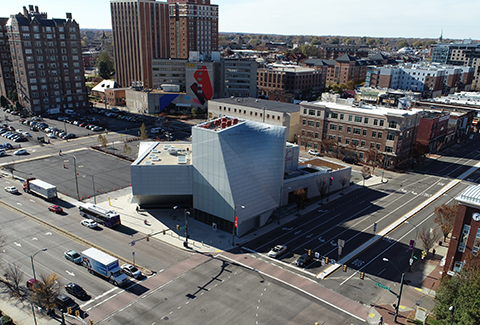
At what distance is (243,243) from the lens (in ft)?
203

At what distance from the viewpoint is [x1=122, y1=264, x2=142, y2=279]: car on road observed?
51.6m

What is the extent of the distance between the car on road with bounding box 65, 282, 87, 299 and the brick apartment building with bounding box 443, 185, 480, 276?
4809 cm

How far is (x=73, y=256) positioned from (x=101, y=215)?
1155 cm

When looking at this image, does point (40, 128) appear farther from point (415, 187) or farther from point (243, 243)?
point (415, 187)

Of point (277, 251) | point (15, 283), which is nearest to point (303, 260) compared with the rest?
point (277, 251)

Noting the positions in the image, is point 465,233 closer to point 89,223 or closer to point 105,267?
point 105,267

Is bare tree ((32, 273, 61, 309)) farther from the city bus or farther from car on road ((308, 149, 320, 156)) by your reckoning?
car on road ((308, 149, 320, 156))

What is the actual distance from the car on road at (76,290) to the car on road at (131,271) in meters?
6.28

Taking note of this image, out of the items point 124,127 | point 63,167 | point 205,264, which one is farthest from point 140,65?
point 205,264

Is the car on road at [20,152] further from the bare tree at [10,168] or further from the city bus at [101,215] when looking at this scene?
the city bus at [101,215]

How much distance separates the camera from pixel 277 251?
58094 mm

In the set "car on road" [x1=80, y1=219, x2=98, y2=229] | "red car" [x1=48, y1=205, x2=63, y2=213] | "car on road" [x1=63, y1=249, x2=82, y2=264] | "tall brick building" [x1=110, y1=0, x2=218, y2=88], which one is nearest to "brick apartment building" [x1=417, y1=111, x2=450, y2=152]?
"car on road" [x1=80, y1=219, x2=98, y2=229]

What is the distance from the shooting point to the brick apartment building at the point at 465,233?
1880 inches

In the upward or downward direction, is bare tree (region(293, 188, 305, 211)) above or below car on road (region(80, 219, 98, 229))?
above
